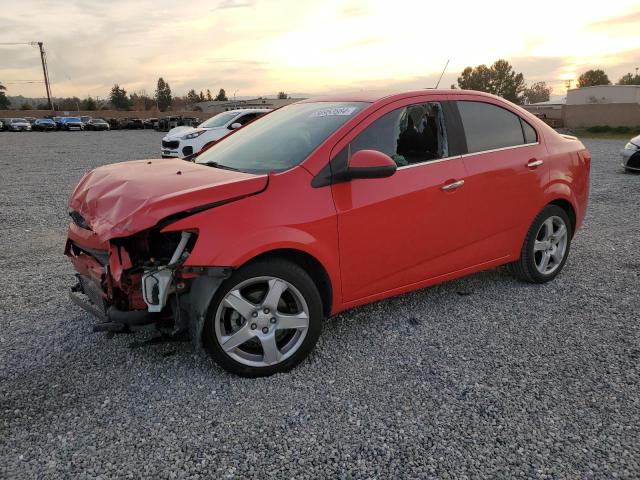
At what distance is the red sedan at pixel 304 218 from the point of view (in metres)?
3.08

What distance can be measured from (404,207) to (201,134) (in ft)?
40.8

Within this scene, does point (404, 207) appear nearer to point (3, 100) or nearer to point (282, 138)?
point (282, 138)

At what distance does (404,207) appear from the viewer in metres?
3.76

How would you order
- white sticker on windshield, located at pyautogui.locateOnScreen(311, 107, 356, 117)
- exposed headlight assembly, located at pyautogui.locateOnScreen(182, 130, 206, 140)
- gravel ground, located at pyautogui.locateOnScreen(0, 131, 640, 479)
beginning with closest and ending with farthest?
gravel ground, located at pyautogui.locateOnScreen(0, 131, 640, 479) → white sticker on windshield, located at pyautogui.locateOnScreen(311, 107, 356, 117) → exposed headlight assembly, located at pyautogui.locateOnScreen(182, 130, 206, 140)

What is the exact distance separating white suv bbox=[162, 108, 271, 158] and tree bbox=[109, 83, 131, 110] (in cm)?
9011

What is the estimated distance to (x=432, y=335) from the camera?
394 cm

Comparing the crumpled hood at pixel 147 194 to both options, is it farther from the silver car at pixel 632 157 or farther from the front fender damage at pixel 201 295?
the silver car at pixel 632 157

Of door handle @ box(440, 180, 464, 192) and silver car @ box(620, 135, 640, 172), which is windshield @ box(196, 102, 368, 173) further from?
silver car @ box(620, 135, 640, 172)

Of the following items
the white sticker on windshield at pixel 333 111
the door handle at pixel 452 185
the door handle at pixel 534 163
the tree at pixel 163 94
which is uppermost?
the tree at pixel 163 94

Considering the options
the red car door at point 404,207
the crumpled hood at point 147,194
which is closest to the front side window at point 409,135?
the red car door at point 404,207

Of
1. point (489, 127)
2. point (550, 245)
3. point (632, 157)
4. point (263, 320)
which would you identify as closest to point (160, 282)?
point (263, 320)

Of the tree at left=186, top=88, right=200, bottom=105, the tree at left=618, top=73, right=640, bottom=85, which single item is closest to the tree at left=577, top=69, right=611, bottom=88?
the tree at left=618, top=73, right=640, bottom=85

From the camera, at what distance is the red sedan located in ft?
10.1

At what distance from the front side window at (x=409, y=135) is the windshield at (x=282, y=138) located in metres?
0.21
